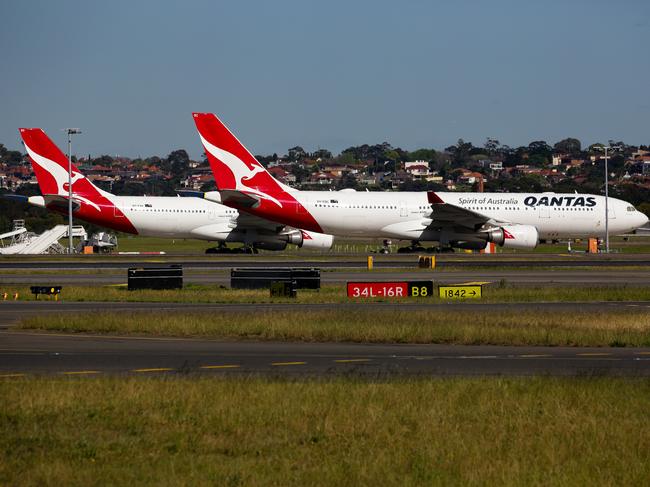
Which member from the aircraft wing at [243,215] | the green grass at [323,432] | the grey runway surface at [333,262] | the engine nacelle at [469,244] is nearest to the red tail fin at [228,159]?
the aircraft wing at [243,215]

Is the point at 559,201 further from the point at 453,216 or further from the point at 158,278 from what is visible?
the point at 158,278

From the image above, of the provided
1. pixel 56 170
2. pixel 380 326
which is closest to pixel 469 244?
pixel 56 170

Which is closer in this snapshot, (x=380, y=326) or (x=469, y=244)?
(x=380, y=326)

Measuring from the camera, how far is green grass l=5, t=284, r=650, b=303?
37875 millimetres

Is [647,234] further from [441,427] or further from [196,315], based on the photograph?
[441,427]

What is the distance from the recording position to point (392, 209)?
71062 mm

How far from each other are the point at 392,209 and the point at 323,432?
188 feet

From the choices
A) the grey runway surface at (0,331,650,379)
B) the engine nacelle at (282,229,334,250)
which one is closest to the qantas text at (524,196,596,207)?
the engine nacelle at (282,229,334,250)

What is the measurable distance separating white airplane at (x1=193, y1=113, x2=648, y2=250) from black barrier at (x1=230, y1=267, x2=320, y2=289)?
1067 inches

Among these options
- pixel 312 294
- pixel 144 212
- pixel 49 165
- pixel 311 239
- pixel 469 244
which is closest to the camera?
pixel 312 294

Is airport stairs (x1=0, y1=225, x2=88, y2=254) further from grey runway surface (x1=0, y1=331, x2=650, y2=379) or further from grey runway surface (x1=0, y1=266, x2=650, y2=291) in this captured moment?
grey runway surface (x1=0, y1=331, x2=650, y2=379)

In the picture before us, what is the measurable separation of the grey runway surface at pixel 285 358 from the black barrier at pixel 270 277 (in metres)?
15.9

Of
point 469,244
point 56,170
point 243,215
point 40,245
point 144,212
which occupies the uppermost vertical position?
point 56,170

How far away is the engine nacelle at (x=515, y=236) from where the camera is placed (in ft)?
222
